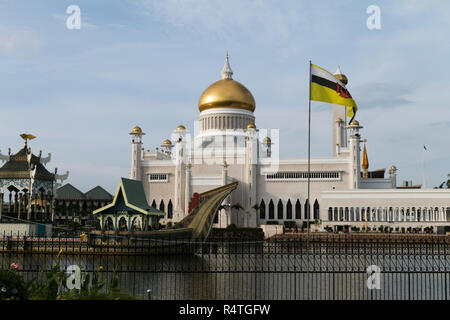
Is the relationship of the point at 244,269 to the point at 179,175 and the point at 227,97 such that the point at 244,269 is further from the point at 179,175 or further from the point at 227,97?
the point at 227,97

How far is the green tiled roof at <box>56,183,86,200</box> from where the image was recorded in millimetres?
66375

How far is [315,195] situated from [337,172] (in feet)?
12.3

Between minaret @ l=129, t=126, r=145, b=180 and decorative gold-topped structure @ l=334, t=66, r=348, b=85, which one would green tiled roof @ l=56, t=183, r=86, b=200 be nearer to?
minaret @ l=129, t=126, r=145, b=180

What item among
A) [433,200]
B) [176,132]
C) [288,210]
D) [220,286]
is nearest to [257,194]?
[288,210]

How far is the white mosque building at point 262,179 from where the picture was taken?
1897 inches

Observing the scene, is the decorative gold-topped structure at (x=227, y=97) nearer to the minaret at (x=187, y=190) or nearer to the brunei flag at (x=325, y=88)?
the minaret at (x=187, y=190)

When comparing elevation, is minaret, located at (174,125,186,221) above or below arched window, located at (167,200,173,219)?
above

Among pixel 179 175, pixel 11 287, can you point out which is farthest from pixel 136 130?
pixel 11 287

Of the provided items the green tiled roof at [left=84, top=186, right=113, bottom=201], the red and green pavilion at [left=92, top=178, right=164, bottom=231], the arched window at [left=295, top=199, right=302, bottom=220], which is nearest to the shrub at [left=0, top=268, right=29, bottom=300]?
A: the red and green pavilion at [left=92, top=178, right=164, bottom=231]

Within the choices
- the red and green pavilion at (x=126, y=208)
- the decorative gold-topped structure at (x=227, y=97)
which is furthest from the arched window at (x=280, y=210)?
the red and green pavilion at (x=126, y=208)

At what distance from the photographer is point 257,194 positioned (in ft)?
181

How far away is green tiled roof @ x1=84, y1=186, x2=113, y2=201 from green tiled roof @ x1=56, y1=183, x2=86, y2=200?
0.94 meters

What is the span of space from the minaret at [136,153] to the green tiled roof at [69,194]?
1330cm

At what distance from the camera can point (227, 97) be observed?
60.1 m
